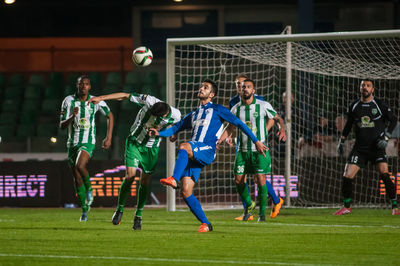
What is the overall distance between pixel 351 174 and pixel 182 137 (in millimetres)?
4870

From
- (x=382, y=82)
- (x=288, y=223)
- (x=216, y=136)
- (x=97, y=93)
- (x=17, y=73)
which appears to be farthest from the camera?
(x=17, y=73)

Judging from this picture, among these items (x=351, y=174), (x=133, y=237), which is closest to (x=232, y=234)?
(x=133, y=237)

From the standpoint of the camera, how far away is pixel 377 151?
11.2 metres

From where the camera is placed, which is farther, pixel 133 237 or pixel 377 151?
pixel 377 151

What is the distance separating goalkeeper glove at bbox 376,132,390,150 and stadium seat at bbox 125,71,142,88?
8.55 meters

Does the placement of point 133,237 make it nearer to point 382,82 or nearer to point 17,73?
point 382,82

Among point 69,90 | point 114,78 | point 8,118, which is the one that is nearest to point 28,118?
point 8,118

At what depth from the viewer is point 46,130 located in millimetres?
17562

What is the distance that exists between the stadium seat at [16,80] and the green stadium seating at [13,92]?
0.32 m

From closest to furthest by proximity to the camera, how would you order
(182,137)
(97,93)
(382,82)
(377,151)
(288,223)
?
1. (288,223)
2. (377,151)
3. (382,82)
4. (182,137)
5. (97,93)

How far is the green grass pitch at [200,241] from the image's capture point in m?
6.09

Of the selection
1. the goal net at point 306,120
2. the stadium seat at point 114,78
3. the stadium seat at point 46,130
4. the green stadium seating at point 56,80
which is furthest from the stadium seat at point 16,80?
the goal net at point 306,120

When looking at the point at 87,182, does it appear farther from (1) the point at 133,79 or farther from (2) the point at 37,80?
(2) the point at 37,80

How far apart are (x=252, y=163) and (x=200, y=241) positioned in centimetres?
314
